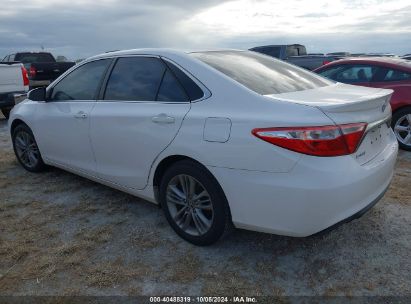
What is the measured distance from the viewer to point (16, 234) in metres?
3.67

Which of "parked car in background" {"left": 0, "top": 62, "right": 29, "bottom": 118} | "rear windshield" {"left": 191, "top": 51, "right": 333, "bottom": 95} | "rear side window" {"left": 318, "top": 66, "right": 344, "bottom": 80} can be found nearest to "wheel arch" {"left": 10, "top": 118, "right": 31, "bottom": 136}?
"rear windshield" {"left": 191, "top": 51, "right": 333, "bottom": 95}

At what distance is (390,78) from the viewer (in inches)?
258

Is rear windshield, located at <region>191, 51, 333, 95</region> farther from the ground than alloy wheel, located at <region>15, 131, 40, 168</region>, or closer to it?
farther from the ground

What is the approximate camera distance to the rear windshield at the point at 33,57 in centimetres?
1692

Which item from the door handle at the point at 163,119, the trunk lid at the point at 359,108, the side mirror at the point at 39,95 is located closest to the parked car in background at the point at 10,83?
the side mirror at the point at 39,95

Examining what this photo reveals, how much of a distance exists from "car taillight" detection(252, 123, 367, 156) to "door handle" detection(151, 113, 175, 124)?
86cm

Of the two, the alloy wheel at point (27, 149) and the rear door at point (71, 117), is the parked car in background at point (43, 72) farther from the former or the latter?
the rear door at point (71, 117)

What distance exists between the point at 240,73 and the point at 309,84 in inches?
26.3

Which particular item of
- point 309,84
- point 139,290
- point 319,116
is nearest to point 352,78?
point 309,84

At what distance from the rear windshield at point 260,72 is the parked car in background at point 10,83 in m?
7.14

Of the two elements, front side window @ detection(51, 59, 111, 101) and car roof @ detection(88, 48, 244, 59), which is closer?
car roof @ detection(88, 48, 244, 59)

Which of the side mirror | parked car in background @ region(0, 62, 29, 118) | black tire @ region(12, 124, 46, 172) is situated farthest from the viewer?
parked car in background @ region(0, 62, 29, 118)

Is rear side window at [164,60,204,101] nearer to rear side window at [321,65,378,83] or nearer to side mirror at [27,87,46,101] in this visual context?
side mirror at [27,87,46,101]

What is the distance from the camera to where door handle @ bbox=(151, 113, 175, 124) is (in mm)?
3210
